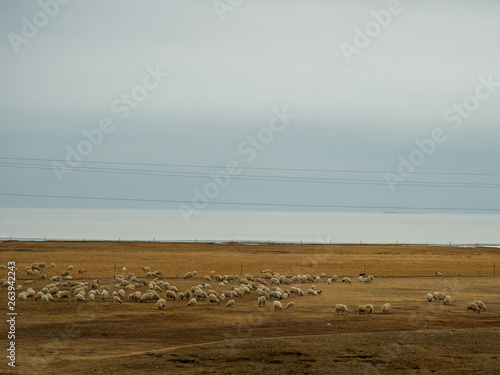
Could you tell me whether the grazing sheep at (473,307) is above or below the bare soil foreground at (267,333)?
above

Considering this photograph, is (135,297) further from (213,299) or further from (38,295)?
(38,295)

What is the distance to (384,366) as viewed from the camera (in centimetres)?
1695

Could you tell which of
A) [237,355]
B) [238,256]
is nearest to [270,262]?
[238,256]

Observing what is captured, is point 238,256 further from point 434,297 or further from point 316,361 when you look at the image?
point 316,361

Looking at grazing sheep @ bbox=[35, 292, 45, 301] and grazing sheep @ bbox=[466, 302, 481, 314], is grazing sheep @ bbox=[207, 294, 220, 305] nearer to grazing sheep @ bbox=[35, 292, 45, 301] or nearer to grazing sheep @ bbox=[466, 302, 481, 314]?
grazing sheep @ bbox=[35, 292, 45, 301]

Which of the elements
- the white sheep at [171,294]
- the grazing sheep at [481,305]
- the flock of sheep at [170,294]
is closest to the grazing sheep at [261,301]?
the flock of sheep at [170,294]

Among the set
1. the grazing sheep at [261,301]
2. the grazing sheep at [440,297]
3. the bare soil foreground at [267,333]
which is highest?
the grazing sheep at [440,297]

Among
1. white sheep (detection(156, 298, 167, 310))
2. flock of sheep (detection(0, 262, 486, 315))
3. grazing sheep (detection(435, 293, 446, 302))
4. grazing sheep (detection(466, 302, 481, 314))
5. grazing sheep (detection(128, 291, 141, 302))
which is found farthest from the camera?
grazing sheep (detection(435, 293, 446, 302))

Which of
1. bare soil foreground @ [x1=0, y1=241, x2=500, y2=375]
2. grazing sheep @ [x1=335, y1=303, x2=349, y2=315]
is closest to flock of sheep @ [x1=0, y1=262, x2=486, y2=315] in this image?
grazing sheep @ [x1=335, y1=303, x2=349, y2=315]

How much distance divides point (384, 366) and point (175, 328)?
10500 mm

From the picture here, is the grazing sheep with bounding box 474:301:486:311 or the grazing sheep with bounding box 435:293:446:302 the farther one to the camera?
the grazing sheep with bounding box 435:293:446:302

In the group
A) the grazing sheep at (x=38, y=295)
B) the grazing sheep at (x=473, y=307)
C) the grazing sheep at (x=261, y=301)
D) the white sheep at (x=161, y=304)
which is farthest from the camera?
the grazing sheep at (x=38, y=295)

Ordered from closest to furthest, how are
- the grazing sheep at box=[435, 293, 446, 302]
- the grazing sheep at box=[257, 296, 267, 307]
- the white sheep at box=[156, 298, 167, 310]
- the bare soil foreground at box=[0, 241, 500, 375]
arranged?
the bare soil foreground at box=[0, 241, 500, 375] → the white sheep at box=[156, 298, 167, 310] → the grazing sheep at box=[257, 296, 267, 307] → the grazing sheep at box=[435, 293, 446, 302]

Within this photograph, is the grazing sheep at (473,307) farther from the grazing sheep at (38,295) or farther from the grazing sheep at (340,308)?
the grazing sheep at (38,295)
